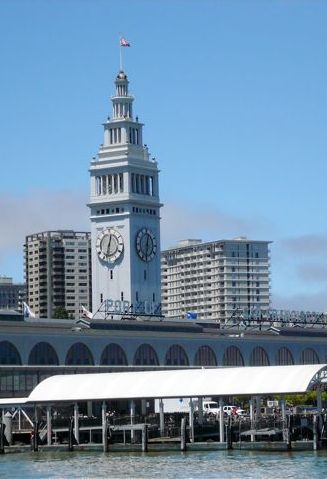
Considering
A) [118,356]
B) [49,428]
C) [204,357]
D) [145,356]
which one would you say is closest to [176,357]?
[145,356]

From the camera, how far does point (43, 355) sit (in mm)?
170375

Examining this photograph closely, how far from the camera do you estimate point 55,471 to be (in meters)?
101

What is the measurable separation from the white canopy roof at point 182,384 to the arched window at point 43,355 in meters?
41.7

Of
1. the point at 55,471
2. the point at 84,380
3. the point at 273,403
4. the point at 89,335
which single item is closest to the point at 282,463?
the point at 55,471

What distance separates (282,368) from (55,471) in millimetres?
22083

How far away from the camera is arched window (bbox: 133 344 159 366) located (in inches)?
7239

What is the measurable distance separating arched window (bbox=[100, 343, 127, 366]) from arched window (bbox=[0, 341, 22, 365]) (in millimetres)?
14725

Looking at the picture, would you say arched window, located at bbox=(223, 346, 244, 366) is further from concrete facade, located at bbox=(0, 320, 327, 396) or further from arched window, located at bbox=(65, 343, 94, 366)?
→ arched window, located at bbox=(65, 343, 94, 366)

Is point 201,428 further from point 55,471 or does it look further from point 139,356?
point 139,356

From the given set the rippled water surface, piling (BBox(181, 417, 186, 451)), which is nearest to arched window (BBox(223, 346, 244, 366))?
the rippled water surface

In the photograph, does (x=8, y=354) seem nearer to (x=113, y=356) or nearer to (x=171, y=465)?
(x=113, y=356)

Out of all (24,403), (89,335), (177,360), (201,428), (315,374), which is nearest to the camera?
(315,374)

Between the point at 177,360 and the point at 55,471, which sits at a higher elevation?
the point at 177,360

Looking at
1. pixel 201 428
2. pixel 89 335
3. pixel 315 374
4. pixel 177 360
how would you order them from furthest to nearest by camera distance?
pixel 177 360 < pixel 89 335 < pixel 201 428 < pixel 315 374
